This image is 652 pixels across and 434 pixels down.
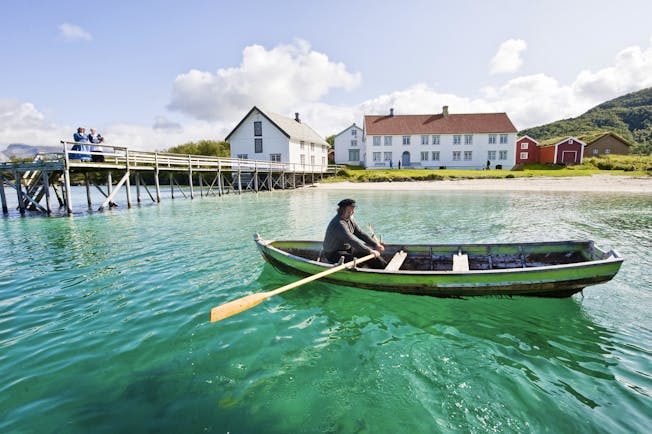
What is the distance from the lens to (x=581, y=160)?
52.9 meters

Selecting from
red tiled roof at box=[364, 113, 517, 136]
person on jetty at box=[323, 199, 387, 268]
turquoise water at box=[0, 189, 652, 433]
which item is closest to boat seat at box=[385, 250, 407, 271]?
person on jetty at box=[323, 199, 387, 268]

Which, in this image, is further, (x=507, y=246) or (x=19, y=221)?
(x=19, y=221)

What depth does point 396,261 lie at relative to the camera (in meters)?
7.34

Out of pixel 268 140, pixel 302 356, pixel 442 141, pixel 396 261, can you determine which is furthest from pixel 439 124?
pixel 302 356

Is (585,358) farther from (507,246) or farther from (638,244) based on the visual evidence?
(638,244)

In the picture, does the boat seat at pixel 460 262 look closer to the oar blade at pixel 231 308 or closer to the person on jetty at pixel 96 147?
the oar blade at pixel 231 308

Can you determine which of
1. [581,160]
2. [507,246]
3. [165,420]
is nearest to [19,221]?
[165,420]

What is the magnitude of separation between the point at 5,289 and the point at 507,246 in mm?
11387

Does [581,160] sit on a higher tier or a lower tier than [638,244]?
higher

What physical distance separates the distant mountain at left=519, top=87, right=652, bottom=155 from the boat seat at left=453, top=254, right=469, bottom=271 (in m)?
119

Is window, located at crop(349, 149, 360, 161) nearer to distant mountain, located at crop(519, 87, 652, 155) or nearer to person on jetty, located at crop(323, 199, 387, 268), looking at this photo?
person on jetty, located at crop(323, 199, 387, 268)

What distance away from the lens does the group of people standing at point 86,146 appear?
1809 centimetres

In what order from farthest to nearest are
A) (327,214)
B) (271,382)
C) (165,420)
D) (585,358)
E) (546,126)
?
1. (546,126)
2. (327,214)
3. (585,358)
4. (271,382)
5. (165,420)

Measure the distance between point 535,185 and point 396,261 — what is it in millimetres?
37208
